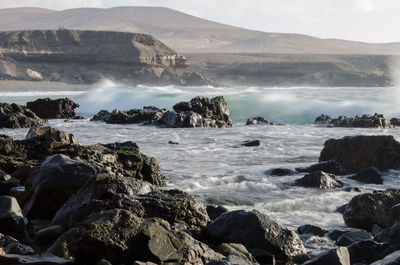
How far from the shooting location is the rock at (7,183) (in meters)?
6.47

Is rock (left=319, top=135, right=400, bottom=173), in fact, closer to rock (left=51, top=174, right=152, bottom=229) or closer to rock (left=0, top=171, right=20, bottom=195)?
rock (left=51, top=174, right=152, bottom=229)

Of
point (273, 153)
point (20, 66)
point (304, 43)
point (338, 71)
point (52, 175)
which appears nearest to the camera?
point (52, 175)

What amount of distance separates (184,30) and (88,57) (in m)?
103

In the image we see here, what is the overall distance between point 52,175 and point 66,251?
1791 millimetres

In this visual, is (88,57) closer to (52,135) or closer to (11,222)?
(52,135)

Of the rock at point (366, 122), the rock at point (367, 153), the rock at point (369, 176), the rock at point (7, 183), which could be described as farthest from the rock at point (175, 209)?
the rock at point (366, 122)

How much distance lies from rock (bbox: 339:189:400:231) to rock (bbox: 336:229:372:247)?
550 mm

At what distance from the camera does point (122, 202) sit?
16.1 feet

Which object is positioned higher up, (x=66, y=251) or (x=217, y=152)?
(x=66, y=251)

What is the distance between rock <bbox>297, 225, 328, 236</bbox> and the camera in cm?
554

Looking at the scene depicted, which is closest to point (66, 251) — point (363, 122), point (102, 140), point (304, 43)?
point (102, 140)

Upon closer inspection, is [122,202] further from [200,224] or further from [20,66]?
[20,66]

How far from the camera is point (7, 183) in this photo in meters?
6.62

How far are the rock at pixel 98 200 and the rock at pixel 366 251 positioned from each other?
1838 mm
